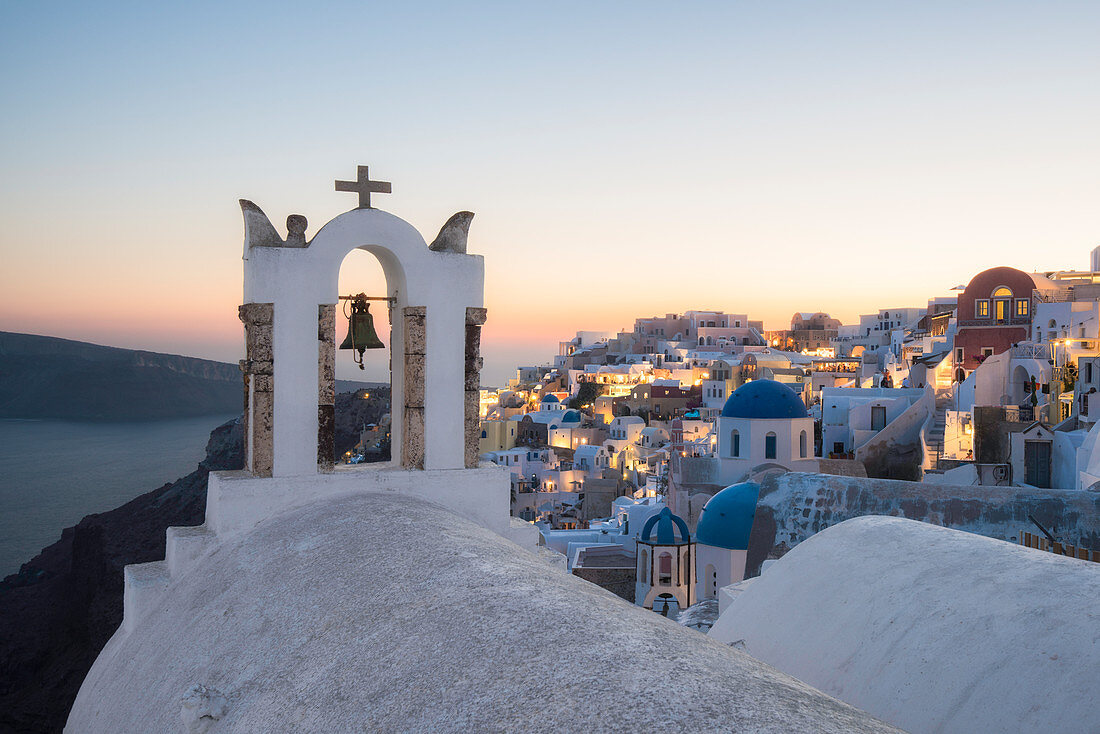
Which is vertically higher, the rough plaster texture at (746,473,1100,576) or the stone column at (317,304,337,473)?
the stone column at (317,304,337,473)

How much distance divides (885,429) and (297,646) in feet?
82.8

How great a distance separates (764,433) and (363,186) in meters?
17.1

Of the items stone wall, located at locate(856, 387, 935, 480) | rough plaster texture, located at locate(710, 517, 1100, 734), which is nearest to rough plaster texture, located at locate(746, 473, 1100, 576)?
rough plaster texture, located at locate(710, 517, 1100, 734)

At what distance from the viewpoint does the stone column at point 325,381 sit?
468 centimetres

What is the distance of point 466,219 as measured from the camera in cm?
504

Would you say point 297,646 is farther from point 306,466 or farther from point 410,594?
point 306,466

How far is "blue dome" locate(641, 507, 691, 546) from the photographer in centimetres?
1833

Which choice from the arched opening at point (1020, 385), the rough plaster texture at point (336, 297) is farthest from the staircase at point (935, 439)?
the rough plaster texture at point (336, 297)

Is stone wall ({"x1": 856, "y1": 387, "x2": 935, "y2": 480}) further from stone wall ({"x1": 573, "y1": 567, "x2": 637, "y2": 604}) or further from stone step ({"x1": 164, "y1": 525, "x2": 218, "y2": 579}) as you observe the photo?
stone step ({"x1": 164, "y1": 525, "x2": 218, "y2": 579})

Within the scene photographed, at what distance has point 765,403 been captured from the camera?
2033cm

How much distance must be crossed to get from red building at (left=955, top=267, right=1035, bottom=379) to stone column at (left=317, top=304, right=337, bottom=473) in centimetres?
2810

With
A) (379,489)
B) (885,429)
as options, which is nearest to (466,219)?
(379,489)

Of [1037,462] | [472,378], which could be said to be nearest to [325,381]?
[472,378]

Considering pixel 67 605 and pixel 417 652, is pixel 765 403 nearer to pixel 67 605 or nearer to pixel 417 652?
pixel 417 652
